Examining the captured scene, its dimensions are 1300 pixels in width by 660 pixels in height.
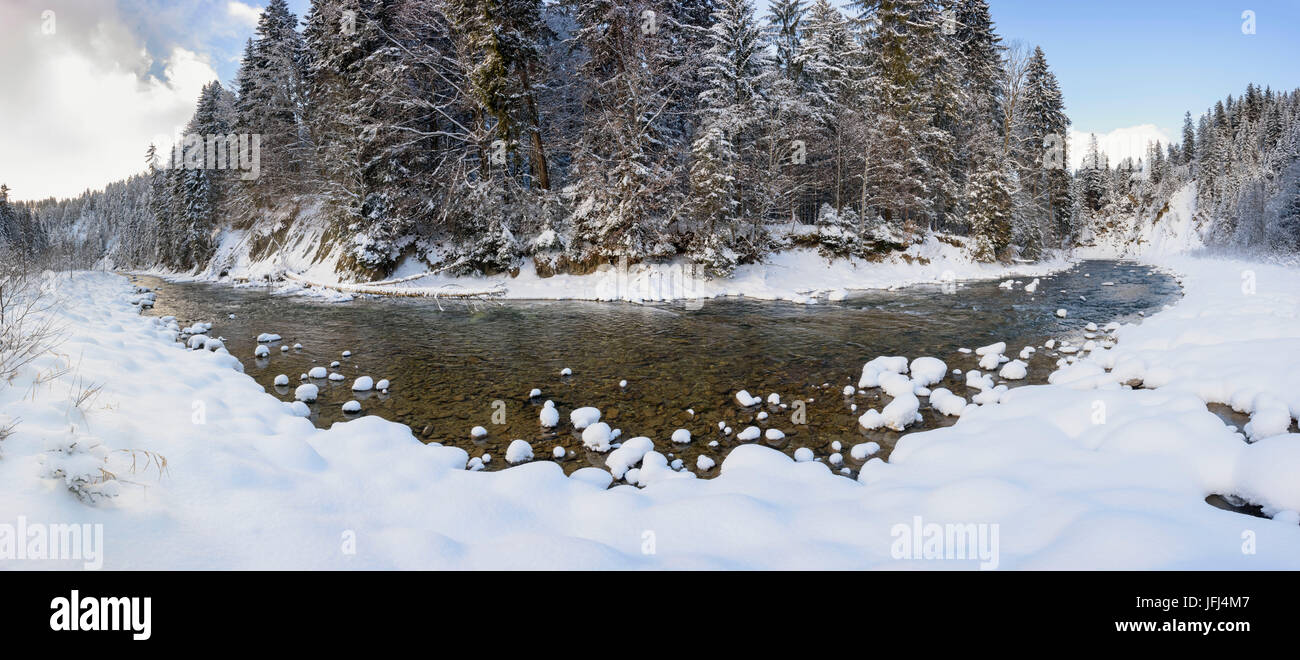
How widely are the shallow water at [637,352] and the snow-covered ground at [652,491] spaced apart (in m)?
1.05

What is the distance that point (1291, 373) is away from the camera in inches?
201

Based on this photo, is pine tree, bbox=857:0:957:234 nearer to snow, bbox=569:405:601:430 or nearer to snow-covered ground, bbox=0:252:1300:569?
snow-covered ground, bbox=0:252:1300:569

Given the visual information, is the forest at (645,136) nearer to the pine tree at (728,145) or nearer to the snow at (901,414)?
the pine tree at (728,145)

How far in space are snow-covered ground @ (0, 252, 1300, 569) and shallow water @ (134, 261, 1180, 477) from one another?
1.05 m

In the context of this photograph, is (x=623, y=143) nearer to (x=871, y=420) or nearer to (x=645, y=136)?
(x=645, y=136)

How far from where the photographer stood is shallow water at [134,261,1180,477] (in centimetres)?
622

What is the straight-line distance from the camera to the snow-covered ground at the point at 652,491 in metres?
2.43

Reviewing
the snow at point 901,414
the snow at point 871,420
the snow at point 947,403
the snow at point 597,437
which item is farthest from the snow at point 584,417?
the snow at point 947,403

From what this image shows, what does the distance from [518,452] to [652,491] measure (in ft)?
6.06

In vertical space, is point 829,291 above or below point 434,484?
above

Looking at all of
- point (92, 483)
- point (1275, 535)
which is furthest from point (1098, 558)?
point (92, 483)
